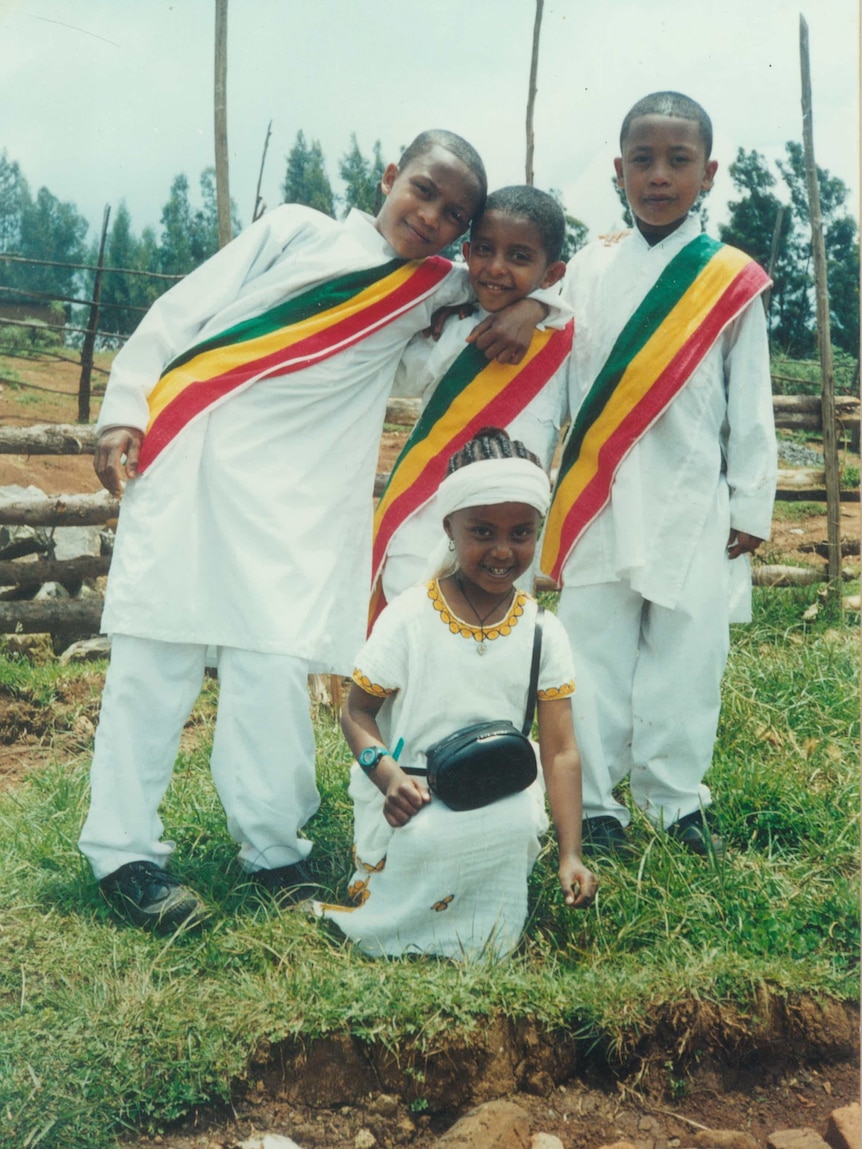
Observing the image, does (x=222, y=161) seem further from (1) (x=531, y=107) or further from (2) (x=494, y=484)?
(2) (x=494, y=484)

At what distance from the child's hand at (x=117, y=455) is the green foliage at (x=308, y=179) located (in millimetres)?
4222

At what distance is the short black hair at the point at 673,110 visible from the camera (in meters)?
2.83

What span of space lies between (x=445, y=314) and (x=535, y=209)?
396 mm

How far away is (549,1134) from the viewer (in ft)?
7.20

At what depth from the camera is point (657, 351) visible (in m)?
2.97

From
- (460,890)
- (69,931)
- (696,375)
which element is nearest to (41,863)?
(69,931)

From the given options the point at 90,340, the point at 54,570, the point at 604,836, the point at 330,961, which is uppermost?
the point at 90,340

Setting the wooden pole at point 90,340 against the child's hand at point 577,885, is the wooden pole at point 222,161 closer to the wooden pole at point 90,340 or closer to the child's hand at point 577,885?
the child's hand at point 577,885

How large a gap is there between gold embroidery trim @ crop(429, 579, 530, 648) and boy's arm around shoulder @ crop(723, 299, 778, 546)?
2.66 feet

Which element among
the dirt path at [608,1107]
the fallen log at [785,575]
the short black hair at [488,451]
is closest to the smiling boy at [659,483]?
the short black hair at [488,451]

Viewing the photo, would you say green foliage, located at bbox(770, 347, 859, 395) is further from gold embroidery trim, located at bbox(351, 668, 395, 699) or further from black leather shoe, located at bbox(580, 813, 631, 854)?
gold embroidery trim, located at bbox(351, 668, 395, 699)

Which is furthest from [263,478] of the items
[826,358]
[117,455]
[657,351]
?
[826,358]

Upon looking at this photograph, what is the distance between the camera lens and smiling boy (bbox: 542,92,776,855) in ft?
9.69

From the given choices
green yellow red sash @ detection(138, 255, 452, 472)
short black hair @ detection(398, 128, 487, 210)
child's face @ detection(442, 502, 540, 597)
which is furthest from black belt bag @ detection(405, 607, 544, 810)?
short black hair @ detection(398, 128, 487, 210)
